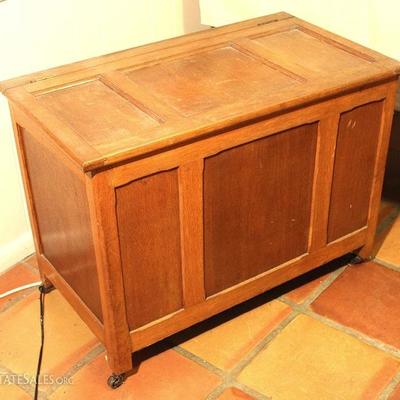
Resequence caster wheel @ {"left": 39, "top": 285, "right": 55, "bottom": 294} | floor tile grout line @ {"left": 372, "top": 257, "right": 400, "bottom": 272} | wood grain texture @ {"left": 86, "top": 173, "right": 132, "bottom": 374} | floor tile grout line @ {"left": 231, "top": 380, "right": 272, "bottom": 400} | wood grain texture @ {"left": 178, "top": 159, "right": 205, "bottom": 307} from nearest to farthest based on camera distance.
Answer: wood grain texture @ {"left": 86, "top": 173, "right": 132, "bottom": 374}, wood grain texture @ {"left": 178, "top": 159, "right": 205, "bottom": 307}, floor tile grout line @ {"left": 231, "top": 380, "right": 272, "bottom": 400}, caster wheel @ {"left": 39, "top": 285, "right": 55, "bottom": 294}, floor tile grout line @ {"left": 372, "top": 257, "right": 400, "bottom": 272}

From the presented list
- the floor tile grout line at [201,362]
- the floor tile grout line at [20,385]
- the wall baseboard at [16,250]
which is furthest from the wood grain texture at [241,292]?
the wall baseboard at [16,250]

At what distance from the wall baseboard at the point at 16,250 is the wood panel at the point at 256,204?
79 cm

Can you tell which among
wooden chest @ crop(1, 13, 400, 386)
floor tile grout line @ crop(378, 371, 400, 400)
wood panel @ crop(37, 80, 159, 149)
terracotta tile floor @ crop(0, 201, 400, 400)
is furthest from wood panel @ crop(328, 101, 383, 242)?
wood panel @ crop(37, 80, 159, 149)

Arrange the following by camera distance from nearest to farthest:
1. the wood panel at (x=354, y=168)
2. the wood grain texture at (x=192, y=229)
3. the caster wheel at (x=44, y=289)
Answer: the wood grain texture at (x=192, y=229) < the wood panel at (x=354, y=168) < the caster wheel at (x=44, y=289)

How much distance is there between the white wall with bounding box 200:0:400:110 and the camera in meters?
2.17

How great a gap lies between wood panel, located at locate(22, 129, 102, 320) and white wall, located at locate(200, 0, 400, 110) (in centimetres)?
100

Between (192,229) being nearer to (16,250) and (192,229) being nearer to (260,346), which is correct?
(260,346)

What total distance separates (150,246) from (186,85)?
452 mm

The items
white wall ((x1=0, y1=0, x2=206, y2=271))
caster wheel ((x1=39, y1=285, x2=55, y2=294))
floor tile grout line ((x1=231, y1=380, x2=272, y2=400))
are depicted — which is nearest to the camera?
floor tile grout line ((x1=231, y1=380, x2=272, y2=400))

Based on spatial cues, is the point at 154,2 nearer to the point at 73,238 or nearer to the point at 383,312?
the point at 73,238

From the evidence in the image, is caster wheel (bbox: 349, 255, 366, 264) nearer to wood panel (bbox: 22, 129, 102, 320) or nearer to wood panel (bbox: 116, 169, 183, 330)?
wood panel (bbox: 116, 169, 183, 330)

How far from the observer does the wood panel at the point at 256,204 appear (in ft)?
6.06

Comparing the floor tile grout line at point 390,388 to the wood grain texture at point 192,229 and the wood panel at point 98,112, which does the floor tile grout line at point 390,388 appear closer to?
the wood grain texture at point 192,229

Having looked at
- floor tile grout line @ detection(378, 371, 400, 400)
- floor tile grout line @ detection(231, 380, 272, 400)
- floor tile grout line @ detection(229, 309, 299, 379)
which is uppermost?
floor tile grout line @ detection(231, 380, 272, 400)
